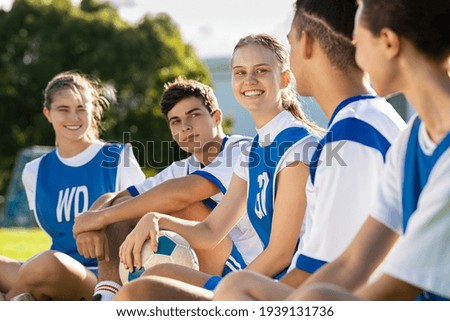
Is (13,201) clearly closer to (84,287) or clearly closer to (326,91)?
(84,287)

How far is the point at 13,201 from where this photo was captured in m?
23.8

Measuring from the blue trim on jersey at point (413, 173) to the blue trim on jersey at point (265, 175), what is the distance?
4.30 ft

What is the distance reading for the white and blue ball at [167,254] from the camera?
146 inches

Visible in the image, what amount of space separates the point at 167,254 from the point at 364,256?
160 centimetres

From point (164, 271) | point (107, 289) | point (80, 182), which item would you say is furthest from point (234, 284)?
point (80, 182)

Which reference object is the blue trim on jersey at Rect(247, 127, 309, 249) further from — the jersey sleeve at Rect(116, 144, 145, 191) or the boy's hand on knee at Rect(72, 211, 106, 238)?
the jersey sleeve at Rect(116, 144, 145, 191)

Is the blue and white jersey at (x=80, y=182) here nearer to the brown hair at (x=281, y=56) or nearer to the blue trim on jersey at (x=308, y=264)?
the brown hair at (x=281, y=56)

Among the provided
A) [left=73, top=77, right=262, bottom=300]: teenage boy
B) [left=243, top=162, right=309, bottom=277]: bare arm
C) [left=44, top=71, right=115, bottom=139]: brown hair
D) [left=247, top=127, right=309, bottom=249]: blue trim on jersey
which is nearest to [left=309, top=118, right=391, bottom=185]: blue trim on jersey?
[left=243, top=162, right=309, bottom=277]: bare arm

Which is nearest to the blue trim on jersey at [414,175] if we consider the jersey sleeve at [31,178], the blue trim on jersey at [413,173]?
the blue trim on jersey at [413,173]

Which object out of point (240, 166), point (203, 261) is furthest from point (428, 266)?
point (203, 261)

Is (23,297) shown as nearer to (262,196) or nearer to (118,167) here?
(118,167)

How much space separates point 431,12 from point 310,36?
76 cm

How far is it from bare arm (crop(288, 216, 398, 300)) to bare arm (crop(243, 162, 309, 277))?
3.17 ft

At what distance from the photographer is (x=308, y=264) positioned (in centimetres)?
266
